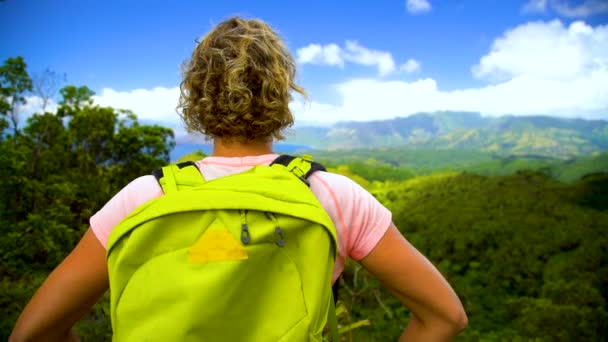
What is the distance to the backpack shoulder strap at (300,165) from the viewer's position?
1.21 meters

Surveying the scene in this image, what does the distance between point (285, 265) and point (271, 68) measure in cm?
68

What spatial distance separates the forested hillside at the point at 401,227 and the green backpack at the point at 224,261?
2.04 m

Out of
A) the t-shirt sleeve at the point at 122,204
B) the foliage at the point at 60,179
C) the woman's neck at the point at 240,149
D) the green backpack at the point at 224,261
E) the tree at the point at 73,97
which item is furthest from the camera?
the tree at the point at 73,97

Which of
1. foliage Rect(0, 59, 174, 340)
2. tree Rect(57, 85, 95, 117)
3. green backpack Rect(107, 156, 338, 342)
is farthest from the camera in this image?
tree Rect(57, 85, 95, 117)

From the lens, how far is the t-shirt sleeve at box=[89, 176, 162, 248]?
1.17 meters

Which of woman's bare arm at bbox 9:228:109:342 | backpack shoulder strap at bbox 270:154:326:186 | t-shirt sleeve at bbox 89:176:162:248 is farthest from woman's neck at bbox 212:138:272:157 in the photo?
woman's bare arm at bbox 9:228:109:342

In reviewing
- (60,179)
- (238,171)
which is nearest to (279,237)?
(238,171)

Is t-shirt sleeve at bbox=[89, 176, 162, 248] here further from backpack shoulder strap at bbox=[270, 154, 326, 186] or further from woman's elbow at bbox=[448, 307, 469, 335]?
woman's elbow at bbox=[448, 307, 469, 335]

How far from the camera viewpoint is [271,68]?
128 centimetres

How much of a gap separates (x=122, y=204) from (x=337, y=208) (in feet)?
2.29

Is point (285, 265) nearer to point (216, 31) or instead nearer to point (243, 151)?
point (243, 151)

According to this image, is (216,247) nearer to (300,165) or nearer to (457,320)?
(300,165)

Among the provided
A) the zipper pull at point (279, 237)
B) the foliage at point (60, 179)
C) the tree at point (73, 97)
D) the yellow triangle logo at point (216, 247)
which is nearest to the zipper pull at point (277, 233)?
the zipper pull at point (279, 237)

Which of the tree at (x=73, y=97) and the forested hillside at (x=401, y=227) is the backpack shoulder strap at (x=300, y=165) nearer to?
the forested hillside at (x=401, y=227)
